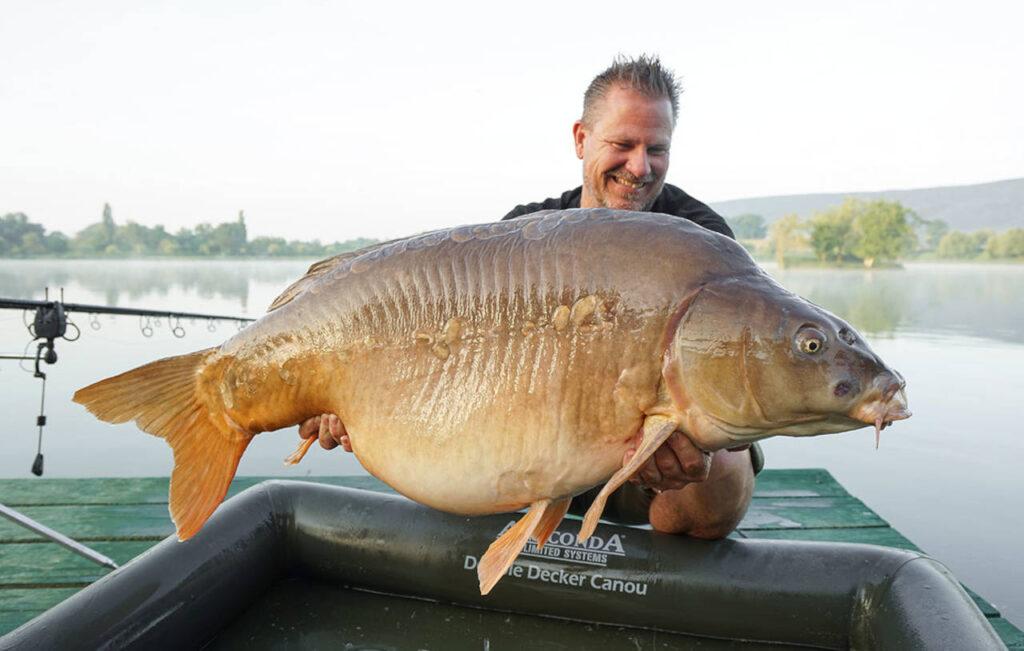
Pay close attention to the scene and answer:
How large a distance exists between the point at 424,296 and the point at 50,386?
Result: 7124 mm

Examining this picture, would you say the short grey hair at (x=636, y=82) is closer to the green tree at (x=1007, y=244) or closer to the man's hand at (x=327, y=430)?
the man's hand at (x=327, y=430)

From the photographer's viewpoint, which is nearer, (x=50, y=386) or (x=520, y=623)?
(x=520, y=623)

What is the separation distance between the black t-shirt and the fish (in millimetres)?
1204

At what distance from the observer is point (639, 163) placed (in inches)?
97.7

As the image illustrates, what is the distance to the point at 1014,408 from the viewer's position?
6277 mm

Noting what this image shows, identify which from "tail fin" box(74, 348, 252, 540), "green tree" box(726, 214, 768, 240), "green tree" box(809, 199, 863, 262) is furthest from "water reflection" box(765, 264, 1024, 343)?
"green tree" box(726, 214, 768, 240)

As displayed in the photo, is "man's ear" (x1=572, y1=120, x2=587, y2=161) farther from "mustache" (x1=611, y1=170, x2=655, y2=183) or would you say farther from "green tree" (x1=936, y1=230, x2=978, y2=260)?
"green tree" (x1=936, y1=230, x2=978, y2=260)

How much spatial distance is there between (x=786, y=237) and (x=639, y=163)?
29998 mm

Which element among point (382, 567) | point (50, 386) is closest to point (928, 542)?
point (382, 567)

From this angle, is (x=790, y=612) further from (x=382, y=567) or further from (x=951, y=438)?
(x=951, y=438)

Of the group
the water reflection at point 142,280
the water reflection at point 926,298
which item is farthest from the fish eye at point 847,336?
the water reflection at point 142,280

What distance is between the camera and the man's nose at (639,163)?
2.48 metres

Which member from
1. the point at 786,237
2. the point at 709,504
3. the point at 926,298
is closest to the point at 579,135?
the point at 709,504

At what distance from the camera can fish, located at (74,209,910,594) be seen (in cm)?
116
